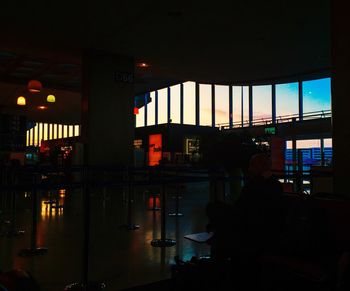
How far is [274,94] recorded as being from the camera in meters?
19.5

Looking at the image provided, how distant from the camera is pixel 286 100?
1920cm

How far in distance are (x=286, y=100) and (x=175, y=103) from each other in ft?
21.9

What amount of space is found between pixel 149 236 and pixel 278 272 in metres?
2.59

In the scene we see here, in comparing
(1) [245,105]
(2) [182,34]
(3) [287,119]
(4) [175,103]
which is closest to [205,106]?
(4) [175,103]

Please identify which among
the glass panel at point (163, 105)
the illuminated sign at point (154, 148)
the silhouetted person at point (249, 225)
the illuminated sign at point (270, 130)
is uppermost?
the glass panel at point (163, 105)

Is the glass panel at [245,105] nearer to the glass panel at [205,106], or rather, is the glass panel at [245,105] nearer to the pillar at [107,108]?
the glass panel at [205,106]

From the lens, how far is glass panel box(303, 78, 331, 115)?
17711 mm

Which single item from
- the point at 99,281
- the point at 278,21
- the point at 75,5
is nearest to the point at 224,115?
the point at 278,21

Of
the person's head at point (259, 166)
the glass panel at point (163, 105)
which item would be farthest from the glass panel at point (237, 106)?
the person's head at point (259, 166)

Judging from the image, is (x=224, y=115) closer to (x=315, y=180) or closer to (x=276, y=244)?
(x=315, y=180)

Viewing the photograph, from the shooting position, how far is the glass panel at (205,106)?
21.1 m

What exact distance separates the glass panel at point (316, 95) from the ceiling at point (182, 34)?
6.80 m

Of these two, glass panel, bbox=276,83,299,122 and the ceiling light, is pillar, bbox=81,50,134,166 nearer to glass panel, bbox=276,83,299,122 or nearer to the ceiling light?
the ceiling light

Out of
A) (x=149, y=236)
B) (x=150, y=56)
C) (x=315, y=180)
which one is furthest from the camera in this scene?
(x=150, y=56)
